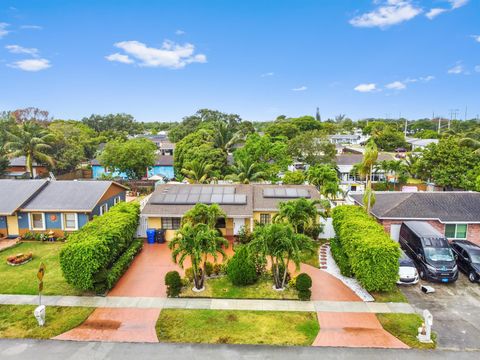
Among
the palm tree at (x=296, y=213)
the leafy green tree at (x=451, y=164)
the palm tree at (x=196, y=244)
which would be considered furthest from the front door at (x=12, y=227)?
the leafy green tree at (x=451, y=164)

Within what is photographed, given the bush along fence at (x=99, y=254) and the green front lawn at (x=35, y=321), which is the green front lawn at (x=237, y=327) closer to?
the green front lawn at (x=35, y=321)

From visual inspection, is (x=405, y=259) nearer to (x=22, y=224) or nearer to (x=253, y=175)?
(x=253, y=175)

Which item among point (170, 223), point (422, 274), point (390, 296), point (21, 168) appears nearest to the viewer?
point (390, 296)

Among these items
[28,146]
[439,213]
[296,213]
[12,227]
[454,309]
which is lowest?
[454,309]

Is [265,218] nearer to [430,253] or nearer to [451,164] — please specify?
[430,253]

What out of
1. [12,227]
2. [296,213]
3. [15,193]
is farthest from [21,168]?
[296,213]
